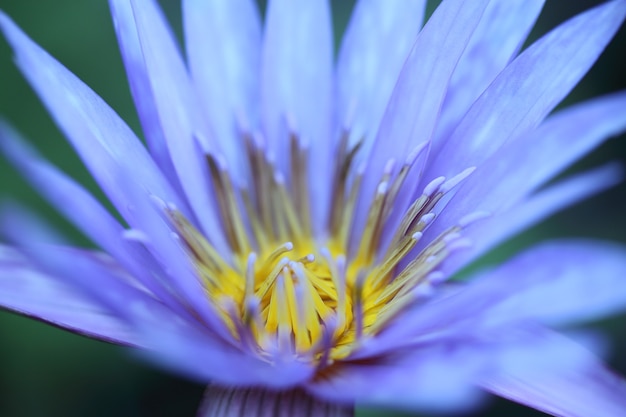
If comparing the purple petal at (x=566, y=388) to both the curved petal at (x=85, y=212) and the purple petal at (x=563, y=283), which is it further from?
the curved petal at (x=85, y=212)

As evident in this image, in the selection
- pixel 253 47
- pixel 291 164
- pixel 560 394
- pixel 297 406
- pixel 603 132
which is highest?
pixel 253 47

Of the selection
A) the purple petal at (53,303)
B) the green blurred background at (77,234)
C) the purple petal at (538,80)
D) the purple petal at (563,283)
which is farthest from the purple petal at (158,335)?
the green blurred background at (77,234)

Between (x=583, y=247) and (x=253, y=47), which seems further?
(x=253, y=47)

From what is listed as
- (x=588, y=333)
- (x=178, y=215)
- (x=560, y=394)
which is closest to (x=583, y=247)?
(x=588, y=333)

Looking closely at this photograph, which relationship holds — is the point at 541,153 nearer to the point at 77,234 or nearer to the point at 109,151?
the point at 109,151

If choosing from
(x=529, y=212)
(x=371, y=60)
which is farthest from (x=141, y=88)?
(x=529, y=212)

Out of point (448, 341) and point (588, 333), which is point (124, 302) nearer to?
point (448, 341)

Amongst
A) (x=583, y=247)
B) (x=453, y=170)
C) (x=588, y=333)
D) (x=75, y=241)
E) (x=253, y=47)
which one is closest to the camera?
(x=588, y=333)

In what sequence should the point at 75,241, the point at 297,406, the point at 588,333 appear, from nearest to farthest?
the point at 588,333 → the point at 297,406 → the point at 75,241
